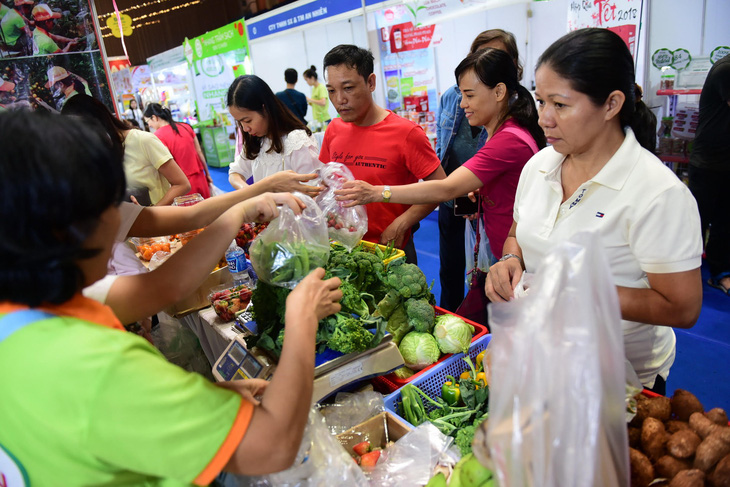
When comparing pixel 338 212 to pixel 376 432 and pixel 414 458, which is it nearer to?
pixel 376 432

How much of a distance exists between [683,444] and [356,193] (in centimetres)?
151

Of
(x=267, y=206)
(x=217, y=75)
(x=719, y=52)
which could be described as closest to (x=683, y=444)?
(x=267, y=206)

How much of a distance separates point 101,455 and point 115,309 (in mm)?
642

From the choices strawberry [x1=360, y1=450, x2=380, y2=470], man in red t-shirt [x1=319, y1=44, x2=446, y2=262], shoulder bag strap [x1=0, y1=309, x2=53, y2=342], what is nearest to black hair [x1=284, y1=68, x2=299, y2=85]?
man in red t-shirt [x1=319, y1=44, x2=446, y2=262]

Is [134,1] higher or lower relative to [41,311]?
higher

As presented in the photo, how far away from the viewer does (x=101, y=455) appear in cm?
70

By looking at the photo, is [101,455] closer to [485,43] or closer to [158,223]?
[158,223]

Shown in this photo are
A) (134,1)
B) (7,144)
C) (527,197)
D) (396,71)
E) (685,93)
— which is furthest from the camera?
(134,1)

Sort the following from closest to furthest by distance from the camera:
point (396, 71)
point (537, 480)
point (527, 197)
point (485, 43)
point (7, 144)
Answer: point (7, 144) → point (537, 480) → point (527, 197) → point (485, 43) → point (396, 71)

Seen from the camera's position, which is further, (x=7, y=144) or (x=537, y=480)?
(x=537, y=480)

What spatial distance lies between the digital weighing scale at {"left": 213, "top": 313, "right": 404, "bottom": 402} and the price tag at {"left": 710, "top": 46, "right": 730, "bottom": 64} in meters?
4.23

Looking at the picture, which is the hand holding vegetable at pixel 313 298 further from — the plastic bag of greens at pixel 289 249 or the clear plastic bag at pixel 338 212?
the clear plastic bag at pixel 338 212

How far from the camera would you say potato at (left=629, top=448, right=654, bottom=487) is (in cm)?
107

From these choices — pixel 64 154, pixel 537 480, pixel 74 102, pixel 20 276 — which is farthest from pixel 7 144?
pixel 74 102
